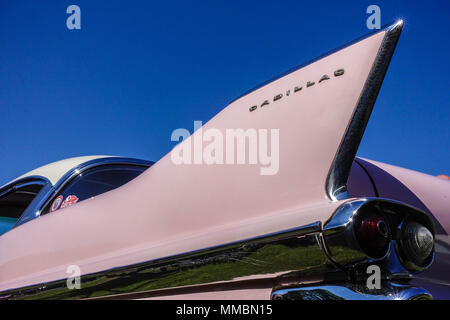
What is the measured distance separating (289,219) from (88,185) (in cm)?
178

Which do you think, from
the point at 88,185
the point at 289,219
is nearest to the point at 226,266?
the point at 289,219

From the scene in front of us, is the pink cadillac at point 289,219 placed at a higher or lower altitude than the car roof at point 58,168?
lower

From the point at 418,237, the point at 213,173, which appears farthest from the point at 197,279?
the point at 418,237

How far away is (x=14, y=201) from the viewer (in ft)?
11.7

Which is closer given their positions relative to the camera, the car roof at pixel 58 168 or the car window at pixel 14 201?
the car roof at pixel 58 168

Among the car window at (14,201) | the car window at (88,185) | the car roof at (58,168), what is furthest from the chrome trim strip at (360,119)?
the car window at (14,201)

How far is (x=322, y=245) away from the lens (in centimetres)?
112

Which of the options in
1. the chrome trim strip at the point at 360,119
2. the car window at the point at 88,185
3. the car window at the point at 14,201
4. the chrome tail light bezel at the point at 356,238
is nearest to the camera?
the chrome tail light bezel at the point at 356,238

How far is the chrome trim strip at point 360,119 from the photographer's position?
4.00ft

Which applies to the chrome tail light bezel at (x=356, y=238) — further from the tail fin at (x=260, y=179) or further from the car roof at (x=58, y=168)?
the car roof at (x=58, y=168)

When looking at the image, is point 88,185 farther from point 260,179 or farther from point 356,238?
point 356,238

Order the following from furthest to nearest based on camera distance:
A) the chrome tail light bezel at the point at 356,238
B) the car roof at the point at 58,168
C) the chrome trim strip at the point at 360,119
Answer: the car roof at the point at 58,168
the chrome trim strip at the point at 360,119
the chrome tail light bezel at the point at 356,238

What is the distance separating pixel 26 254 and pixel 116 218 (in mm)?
786

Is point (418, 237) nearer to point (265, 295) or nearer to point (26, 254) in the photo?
point (265, 295)
